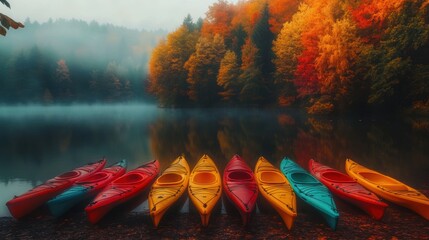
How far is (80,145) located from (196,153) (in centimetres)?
1053

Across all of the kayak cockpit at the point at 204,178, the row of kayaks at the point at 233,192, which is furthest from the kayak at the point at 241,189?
the kayak cockpit at the point at 204,178

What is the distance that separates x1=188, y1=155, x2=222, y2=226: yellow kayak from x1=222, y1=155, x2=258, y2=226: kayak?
1.26ft

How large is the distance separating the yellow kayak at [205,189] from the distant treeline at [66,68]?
79.3m

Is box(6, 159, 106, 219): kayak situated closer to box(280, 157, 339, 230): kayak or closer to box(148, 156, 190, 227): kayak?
box(148, 156, 190, 227): kayak

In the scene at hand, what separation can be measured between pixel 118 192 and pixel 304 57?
1424 inches

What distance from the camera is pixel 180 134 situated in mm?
26453

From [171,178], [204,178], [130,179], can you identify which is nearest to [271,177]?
[204,178]

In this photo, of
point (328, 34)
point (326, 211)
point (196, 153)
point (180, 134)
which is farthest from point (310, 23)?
point (326, 211)

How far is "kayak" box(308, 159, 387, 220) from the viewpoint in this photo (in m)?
8.03

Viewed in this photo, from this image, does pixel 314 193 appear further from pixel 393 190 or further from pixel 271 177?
pixel 393 190

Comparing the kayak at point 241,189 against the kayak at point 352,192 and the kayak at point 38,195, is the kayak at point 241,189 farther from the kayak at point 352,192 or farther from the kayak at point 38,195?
the kayak at point 38,195

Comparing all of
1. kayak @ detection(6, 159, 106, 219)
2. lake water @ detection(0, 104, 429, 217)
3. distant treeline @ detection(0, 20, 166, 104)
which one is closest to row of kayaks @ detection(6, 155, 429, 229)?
kayak @ detection(6, 159, 106, 219)

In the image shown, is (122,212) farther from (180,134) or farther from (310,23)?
(310,23)

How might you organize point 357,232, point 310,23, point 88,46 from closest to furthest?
point 357,232
point 310,23
point 88,46
